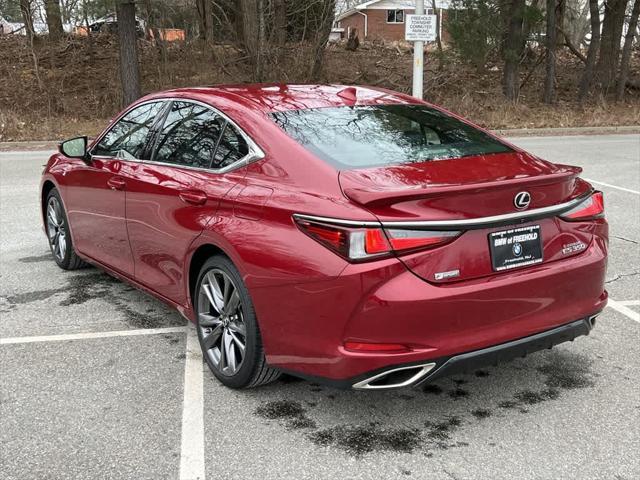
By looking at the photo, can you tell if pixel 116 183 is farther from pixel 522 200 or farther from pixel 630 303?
pixel 630 303

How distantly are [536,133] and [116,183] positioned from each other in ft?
46.2

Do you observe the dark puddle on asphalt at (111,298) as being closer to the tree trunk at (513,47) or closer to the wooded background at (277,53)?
the wooded background at (277,53)

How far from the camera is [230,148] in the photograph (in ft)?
12.5

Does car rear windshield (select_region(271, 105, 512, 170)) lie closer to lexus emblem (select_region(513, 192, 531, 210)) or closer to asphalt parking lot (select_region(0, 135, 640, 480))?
lexus emblem (select_region(513, 192, 531, 210))

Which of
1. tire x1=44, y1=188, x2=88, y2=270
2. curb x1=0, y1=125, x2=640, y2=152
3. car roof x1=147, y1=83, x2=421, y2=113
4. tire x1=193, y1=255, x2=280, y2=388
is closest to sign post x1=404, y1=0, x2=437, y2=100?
curb x1=0, y1=125, x2=640, y2=152

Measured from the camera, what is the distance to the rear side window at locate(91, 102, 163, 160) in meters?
4.67

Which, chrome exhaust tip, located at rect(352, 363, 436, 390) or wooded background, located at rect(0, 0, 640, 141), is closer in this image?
chrome exhaust tip, located at rect(352, 363, 436, 390)

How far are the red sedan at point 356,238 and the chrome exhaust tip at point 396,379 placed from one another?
11 mm

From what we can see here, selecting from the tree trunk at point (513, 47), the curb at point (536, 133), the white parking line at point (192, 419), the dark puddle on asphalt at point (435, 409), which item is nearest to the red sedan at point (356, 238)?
the white parking line at point (192, 419)

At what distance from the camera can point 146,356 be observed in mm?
4227

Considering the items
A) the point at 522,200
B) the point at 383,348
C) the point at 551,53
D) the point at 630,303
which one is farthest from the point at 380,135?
the point at 551,53

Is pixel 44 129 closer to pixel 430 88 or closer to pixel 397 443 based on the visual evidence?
pixel 430 88

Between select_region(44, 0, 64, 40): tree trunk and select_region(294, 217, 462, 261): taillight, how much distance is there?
20.9 m

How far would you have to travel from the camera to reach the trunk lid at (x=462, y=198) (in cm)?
297
